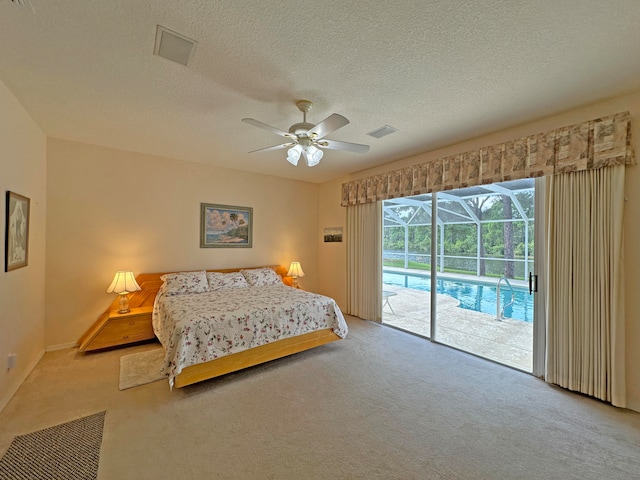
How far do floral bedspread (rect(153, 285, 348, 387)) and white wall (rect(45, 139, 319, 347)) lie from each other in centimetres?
80

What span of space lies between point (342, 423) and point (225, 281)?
2719 mm

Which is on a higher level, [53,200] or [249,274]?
[53,200]

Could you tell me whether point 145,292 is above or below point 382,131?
below

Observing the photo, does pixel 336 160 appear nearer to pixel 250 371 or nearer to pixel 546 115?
pixel 546 115

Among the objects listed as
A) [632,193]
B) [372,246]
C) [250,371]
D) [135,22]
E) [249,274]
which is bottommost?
[250,371]

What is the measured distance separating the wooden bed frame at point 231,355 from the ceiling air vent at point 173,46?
251cm

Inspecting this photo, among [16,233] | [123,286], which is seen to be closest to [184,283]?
→ [123,286]

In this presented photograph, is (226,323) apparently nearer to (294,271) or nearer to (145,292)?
(145,292)

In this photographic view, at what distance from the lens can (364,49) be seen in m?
1.71

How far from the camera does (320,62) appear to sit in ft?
5.98

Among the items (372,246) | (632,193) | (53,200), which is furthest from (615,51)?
(53,200)

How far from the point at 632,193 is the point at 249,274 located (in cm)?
451

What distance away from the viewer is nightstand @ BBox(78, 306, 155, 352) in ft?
10.4

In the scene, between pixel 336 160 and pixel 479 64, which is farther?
pixel 336 160
